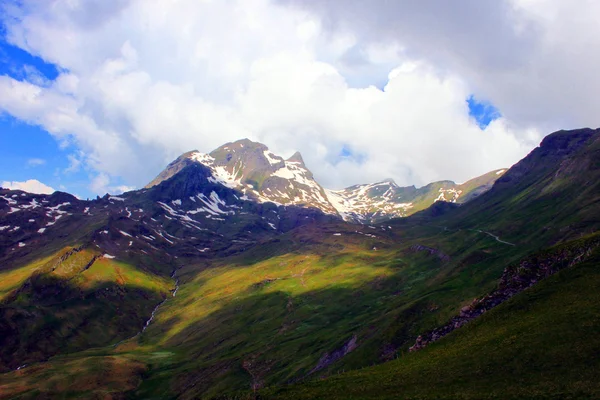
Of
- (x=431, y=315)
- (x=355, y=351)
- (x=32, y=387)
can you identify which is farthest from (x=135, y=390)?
(x=431, y=315)

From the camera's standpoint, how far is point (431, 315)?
436ft

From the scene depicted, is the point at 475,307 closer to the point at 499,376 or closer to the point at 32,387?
the point at 499,376

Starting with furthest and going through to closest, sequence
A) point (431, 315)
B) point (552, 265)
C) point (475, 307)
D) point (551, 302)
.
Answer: point (431, 315), point (475, 307), point (552, 265), point (551, 302)

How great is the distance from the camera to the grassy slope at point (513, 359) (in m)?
60.5

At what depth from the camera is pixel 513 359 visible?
68.6 meters

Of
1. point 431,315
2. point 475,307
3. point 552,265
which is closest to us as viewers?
point 552,265

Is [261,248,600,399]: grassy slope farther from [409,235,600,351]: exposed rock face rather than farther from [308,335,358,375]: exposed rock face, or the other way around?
[308,335,358,375]: exposed rock face

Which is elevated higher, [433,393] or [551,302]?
[551,302]

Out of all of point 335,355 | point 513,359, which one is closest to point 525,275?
point 513,359

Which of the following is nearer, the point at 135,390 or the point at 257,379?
the point at 257,379

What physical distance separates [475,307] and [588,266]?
27047mm

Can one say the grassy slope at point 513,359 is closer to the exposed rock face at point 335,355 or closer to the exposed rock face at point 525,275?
the exposed rock face at point 525,275

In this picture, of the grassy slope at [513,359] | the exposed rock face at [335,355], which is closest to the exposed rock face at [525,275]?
the grassy slope at [513,359]

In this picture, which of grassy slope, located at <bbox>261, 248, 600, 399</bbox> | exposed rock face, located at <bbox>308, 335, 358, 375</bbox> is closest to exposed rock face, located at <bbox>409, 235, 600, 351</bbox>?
grassy slope, located at <bbox>261, 248, 600, 399</bbox>
